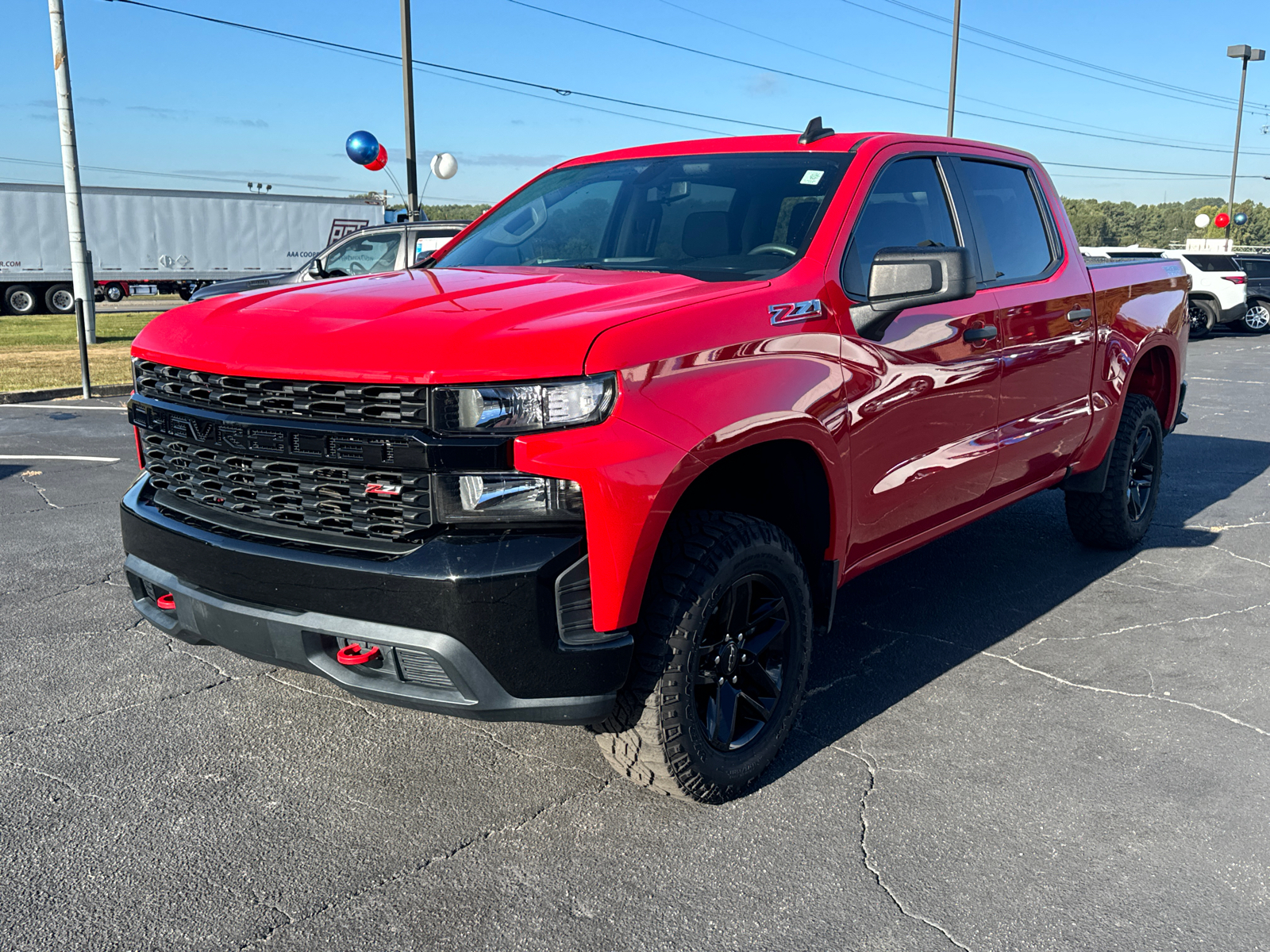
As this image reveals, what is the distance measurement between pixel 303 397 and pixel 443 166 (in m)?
18.3

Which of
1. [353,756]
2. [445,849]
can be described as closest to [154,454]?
[353,756]

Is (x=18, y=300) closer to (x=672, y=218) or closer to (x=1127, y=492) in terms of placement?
(x=672, y=218)

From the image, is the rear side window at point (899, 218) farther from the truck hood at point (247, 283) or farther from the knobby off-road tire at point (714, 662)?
the truck hood at point (247, 283)

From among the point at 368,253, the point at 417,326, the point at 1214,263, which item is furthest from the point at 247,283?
the point at 1214,263

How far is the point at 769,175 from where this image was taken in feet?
12.8

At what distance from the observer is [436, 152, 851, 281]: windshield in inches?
143

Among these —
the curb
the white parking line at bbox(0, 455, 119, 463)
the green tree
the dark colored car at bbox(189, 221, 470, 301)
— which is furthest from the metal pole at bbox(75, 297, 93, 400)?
the green tree

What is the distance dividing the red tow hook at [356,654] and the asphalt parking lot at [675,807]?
0.53 metres

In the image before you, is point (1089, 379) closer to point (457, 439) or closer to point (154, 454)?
point (457, 439)

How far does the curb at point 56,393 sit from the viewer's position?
38.0 feet

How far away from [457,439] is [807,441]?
1097 millimetres

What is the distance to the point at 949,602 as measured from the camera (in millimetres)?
4992

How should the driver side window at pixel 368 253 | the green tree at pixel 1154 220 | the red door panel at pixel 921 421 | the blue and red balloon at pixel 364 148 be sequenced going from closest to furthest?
the red door panel at pixel 921 421
the driver side window at pixel 368 253
the blue and red balloon at pixel 364 148
the green tree at pixel 1154 220

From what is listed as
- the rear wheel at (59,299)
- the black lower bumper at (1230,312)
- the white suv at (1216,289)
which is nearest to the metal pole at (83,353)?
the white suv at (1216,289)
